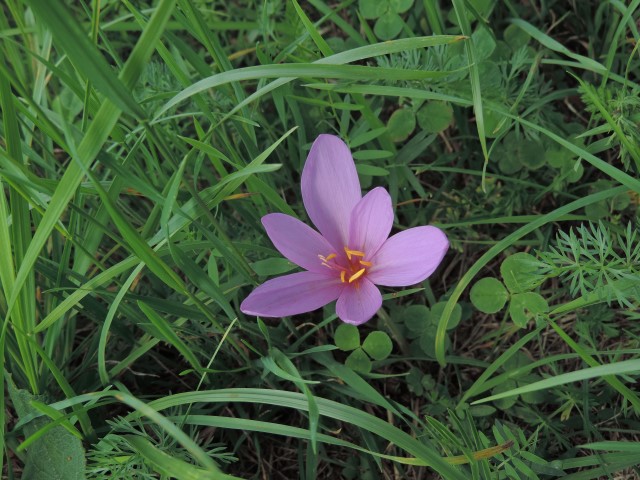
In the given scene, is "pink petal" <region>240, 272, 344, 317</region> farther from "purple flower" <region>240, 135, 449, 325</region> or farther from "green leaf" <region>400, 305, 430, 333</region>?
"green leaf" <region>400, 305, 430, 333</region>

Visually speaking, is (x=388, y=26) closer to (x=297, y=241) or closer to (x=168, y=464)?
(x=297, y=241)

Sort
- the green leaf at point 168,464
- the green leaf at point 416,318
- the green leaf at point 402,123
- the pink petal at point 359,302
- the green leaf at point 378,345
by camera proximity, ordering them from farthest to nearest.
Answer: the green leaf at point 402,123
the green leaf at point 416,318
the green leaf at point 378,345
the pink petal at point 359,302
the green leaf at point 168,464

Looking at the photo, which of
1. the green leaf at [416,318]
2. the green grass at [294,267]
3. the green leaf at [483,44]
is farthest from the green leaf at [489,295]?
the green leaf at [483,44]

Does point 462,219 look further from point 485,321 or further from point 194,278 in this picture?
point 194,278

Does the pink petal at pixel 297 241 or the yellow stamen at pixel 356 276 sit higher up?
the pink petal at pixel 297 241

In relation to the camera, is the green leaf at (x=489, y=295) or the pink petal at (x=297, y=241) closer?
the pink petal at (x=297, y=241)

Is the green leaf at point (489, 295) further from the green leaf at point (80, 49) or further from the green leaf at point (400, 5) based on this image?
the green leaf at point (80, 49)

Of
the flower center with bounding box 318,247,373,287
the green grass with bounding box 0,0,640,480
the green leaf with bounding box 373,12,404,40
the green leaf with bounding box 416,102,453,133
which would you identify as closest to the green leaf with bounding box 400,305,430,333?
the green grass with bounding box 0,0,640,480
